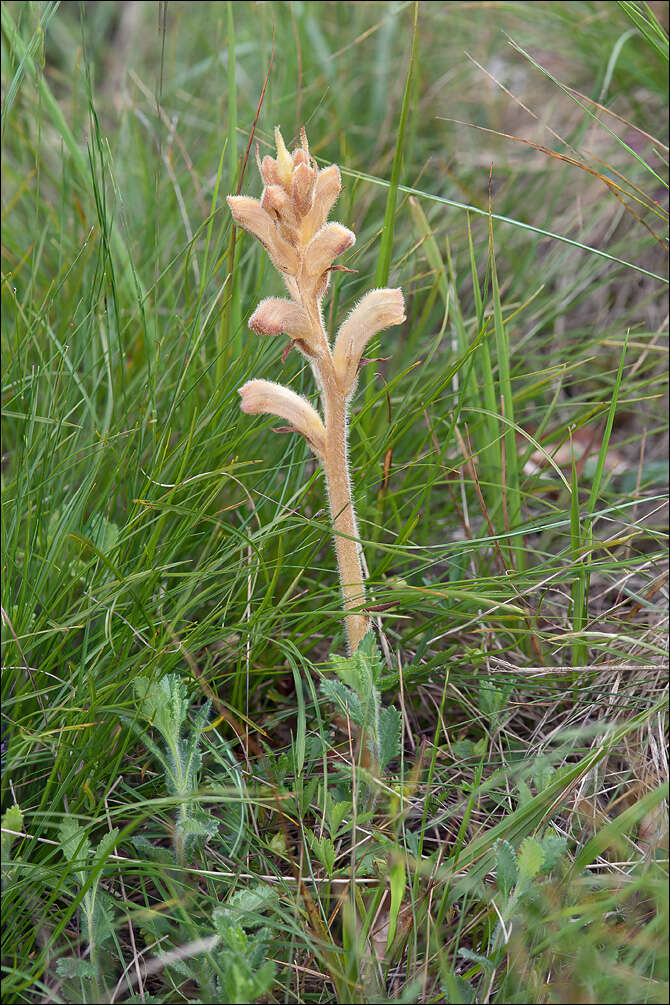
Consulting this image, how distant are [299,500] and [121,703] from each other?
772 millimetres

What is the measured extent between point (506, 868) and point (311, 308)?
1094 millimetres

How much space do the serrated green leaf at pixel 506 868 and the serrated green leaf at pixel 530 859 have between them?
0.04 m

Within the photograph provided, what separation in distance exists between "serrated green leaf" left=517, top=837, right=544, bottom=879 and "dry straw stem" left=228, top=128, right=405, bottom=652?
21.9 inches

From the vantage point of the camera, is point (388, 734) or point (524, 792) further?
point (388, 734)

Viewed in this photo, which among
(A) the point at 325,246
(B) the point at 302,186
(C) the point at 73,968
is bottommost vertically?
(C) the point at 73,968

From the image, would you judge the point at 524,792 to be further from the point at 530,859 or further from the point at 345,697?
the point at 345,697

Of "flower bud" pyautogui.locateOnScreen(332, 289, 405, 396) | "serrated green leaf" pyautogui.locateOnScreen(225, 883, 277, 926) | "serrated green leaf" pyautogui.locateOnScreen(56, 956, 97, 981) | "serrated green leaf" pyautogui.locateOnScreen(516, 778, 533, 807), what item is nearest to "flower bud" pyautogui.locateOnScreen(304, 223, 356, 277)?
"flower bud" pyautogui.locateOnScreen(332, 289, 405, 396)

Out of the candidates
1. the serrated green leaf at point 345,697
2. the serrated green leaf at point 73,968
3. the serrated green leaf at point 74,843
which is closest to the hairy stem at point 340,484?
the serrated green leaf at point 345,697

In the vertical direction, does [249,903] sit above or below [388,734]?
below

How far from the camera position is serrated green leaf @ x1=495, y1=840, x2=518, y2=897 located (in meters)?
1.58

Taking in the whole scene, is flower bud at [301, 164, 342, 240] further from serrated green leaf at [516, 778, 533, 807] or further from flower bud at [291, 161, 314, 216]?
serrated green leaf at [516, 778, 533, 807]

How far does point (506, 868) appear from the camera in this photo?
5.21ft

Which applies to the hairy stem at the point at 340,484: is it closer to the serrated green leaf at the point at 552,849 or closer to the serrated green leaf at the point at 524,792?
the serrated green leaf at the point at 524,792

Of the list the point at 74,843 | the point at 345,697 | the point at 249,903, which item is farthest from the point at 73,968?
the point at 345,697
